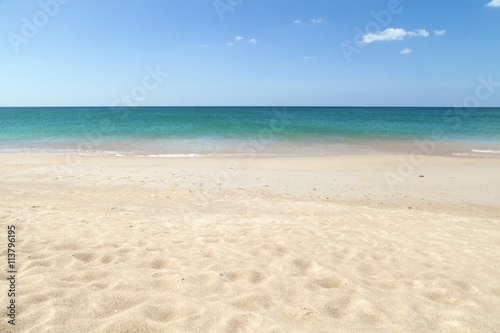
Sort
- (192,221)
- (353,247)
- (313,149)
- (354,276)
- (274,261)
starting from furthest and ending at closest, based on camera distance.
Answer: (313,149)
(192,221)
(353,247)
(274,261)
(354,276)

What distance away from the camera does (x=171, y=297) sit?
9.49 feet

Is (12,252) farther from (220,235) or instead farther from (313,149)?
(313,149)

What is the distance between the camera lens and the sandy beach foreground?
103 inches

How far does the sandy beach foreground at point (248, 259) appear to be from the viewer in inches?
103

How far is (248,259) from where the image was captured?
390cm

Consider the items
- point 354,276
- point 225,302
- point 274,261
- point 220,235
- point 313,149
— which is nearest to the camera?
point 225,302

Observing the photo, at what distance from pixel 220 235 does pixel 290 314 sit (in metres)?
2.41

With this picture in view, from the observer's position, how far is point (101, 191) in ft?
27.7

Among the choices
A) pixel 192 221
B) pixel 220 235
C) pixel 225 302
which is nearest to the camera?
pixel 225 302

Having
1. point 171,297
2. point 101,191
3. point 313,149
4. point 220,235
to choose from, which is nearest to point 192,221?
point 220,235

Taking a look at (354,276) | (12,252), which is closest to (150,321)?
(354,276)

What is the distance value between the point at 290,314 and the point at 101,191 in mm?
7458

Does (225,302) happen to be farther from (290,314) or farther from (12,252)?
(12,252)

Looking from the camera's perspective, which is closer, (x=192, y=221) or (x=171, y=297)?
(x=171, y=297)
